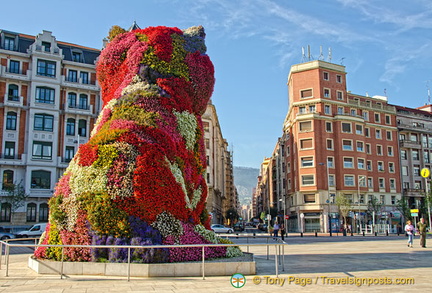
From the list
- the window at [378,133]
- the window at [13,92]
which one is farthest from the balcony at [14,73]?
the window at [378,133]

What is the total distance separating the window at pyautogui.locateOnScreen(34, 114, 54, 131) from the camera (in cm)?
4850

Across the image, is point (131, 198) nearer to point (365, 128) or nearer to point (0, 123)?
point (0, 123)

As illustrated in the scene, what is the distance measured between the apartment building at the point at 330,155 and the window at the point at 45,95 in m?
36.4

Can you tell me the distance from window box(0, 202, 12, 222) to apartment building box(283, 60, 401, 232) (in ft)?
Result: 127

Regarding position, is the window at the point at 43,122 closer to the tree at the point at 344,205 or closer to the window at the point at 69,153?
the window at the point at 69,153

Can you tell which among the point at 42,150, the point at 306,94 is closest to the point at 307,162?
the point at 306,94

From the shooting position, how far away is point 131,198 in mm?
12039

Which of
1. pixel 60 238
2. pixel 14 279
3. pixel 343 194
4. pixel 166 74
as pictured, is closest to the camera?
pixel 14 279

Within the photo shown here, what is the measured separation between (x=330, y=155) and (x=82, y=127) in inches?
1463

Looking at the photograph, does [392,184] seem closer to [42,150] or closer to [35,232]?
[42,150]

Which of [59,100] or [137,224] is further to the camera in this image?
[59,100]

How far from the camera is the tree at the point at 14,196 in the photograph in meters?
42.9

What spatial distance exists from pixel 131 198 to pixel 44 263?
129 inches

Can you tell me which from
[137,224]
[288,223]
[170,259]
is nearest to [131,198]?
[137,224]
